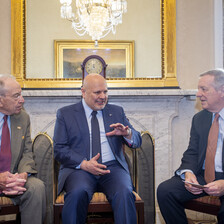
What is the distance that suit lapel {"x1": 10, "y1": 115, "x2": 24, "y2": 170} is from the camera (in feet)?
8.24

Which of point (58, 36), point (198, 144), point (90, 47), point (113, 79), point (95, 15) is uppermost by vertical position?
point (95, 15)

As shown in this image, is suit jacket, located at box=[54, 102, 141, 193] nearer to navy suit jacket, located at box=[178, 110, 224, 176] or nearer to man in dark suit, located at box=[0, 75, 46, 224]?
man in dark suit, located at box=[0, 75, 46, 224]

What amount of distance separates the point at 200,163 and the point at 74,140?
104 centimetres

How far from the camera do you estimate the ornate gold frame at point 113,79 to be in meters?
3.45

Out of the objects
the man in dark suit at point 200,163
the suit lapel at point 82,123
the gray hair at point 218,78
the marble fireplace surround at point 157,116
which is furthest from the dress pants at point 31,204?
the gray hair at point 218,78

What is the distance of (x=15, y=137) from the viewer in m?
2.55

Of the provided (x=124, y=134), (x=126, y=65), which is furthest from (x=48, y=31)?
(x=124, y=134)

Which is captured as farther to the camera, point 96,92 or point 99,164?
point 96,92

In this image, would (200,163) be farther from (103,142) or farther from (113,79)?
(113,79)

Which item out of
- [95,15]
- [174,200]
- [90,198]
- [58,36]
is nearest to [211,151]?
[174,200]

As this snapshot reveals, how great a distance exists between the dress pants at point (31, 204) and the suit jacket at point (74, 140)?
0.21 metres

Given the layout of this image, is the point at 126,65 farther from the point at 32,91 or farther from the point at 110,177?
the point at 110,177

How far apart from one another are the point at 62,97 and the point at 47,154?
0.66 metres

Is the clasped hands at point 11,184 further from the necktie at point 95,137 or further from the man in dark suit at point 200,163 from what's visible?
the man in dark suit at point 200,163
